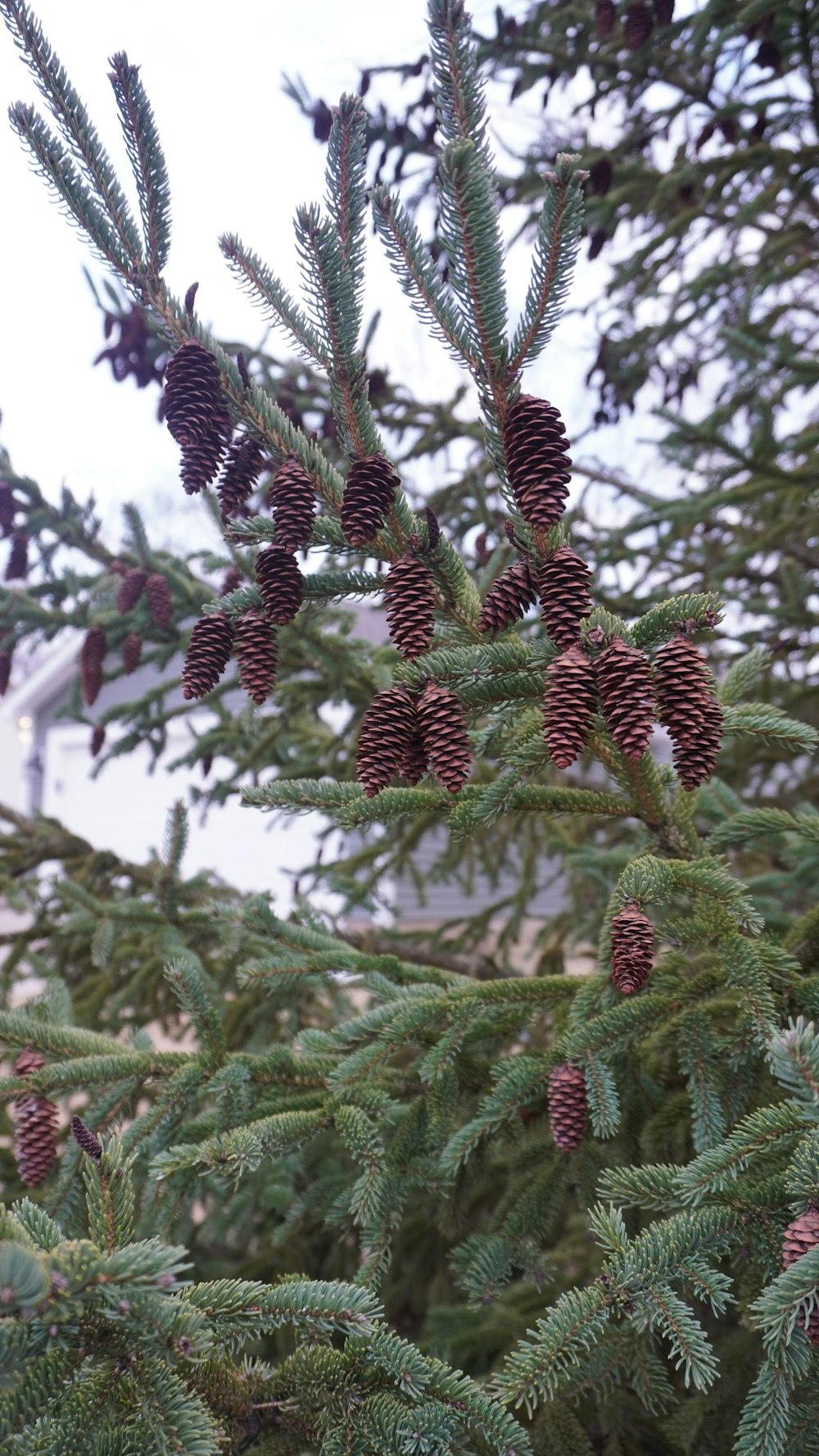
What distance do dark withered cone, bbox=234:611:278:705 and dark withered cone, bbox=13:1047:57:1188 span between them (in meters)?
0.95

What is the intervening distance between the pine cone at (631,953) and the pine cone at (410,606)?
0.43 m

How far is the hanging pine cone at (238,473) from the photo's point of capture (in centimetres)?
137

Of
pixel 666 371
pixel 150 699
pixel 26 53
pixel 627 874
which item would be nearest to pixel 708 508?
pixel 666 371

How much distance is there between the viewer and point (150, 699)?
3951mm

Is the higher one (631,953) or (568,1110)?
(631,953)

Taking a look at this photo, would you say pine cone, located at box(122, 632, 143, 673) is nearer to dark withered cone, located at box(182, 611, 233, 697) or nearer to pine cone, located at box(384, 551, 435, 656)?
dark withered cone, located at box(182, 611, 233, 697)

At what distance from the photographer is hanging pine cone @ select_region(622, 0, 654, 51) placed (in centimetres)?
345

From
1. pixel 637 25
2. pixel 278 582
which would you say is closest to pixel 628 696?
pixel 278 582

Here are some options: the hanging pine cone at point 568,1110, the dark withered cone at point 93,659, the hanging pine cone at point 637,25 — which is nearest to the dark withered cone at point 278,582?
the hanging pine cone at point 568,1110

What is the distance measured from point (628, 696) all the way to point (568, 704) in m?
0.07

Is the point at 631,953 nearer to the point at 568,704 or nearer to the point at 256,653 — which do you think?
the point at 568,704

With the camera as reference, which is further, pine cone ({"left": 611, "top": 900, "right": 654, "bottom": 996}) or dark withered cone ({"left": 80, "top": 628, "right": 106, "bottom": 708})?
dark withered cone ({"left": 80, "top": 628, "right": 106, "bottom": 708})

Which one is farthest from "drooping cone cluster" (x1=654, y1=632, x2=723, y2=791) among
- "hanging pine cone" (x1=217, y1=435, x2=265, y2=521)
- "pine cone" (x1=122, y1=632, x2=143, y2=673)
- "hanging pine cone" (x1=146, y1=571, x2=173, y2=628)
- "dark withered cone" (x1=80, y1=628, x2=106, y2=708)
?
"dark withered cone" (x1=80, y1=628, x2=106, y2=708)

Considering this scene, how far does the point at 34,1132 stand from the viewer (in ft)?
5.84
